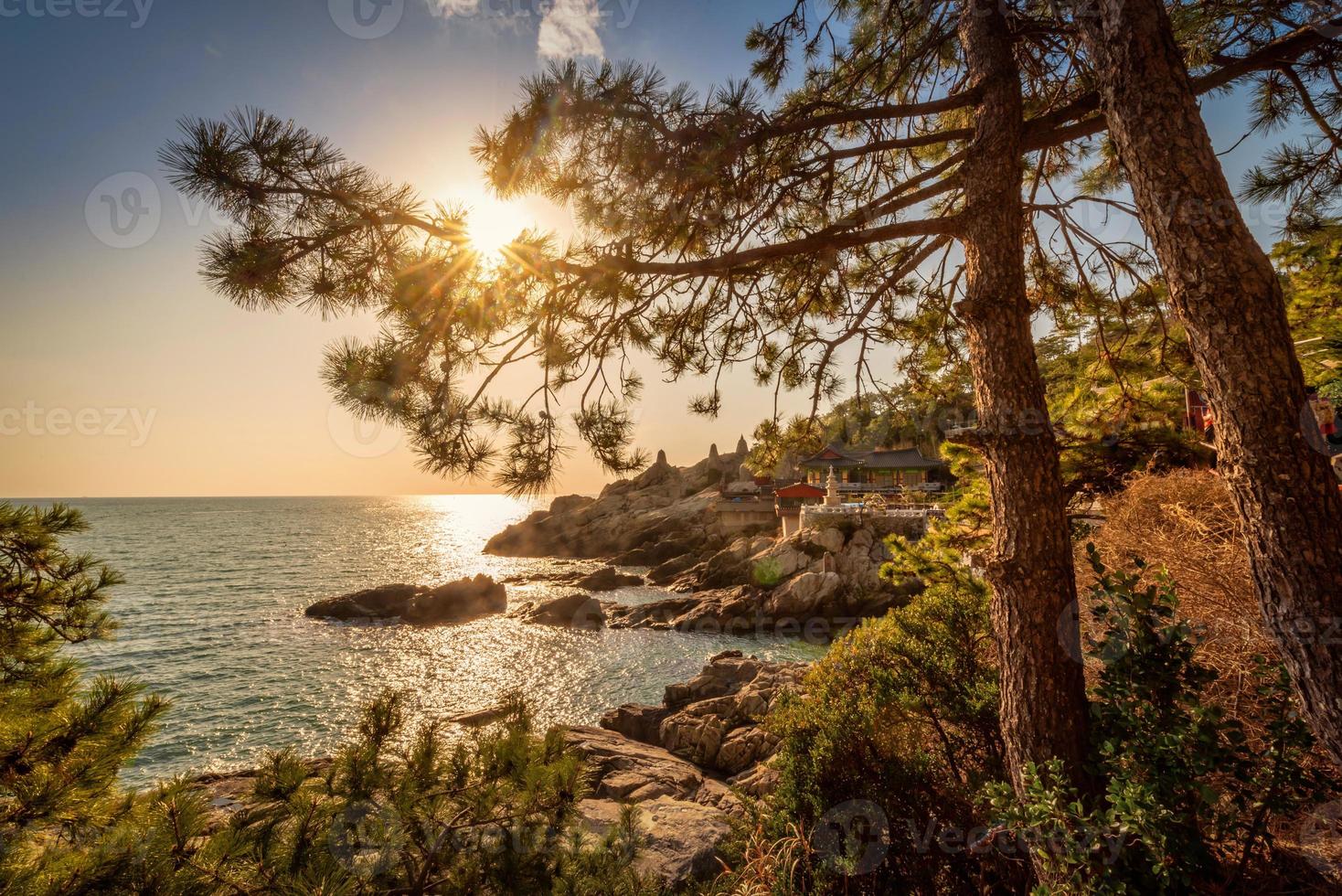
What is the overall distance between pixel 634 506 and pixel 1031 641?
49.7 meters

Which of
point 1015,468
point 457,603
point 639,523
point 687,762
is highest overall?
point 1015,468

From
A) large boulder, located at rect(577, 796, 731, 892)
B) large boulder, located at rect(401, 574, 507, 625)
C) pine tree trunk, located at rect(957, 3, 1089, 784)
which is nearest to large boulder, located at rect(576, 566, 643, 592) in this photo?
large boulder, located at rect(401, 574, 507, 625)

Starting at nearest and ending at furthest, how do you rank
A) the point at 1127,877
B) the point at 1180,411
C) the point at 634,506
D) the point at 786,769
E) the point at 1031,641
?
the point at 1127,877 → the point at 1031,641 → the point at 786,769 → the point at 1180,411 → the point at 634,506

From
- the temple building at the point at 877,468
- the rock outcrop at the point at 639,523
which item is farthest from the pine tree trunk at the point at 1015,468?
the rock outcrop at the point at 639,523

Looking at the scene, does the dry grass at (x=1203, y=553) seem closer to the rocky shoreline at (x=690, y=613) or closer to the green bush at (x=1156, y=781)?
the green bush at (x=1156, y=781)

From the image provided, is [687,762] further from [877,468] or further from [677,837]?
[877,468]

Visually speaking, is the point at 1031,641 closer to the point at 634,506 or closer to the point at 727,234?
the point at 727,234

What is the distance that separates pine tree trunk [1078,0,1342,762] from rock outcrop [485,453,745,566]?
3308cm

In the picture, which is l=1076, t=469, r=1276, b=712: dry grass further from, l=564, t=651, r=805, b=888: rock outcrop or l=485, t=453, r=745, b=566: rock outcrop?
l=485, t=453, r=745, b=566: rock outcrop

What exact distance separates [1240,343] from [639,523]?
44640 mm

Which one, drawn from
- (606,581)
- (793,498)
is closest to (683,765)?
(793,498)

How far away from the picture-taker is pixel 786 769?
3982 mm

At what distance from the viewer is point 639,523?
45750 millimetres

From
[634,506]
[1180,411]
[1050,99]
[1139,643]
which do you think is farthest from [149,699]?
[634,506]
